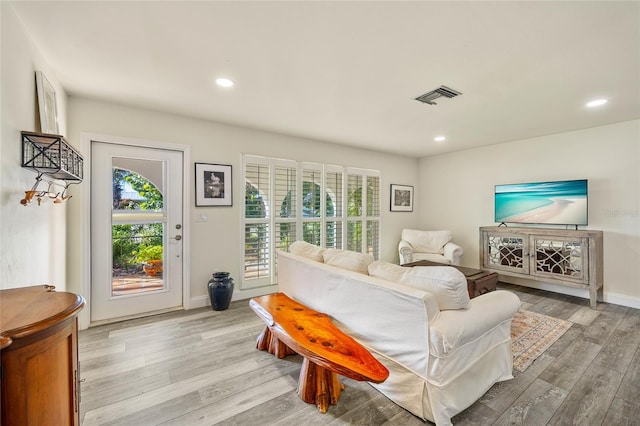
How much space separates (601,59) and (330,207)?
337cm

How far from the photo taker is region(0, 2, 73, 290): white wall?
1.47 meters

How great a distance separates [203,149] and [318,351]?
9.36 feet

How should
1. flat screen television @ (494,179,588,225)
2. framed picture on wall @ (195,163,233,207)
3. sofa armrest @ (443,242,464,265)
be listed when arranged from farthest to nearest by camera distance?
sofa armrest @ (443,242,464,265)
flat screen television @ (494,179,588,225)
framed picture on wall @ (195,163,233,207)

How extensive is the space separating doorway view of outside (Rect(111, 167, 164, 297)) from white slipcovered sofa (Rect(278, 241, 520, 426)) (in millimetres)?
2238

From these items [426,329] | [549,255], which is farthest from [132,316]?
[549,255]

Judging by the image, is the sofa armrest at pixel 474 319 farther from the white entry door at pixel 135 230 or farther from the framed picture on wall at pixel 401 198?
the framed picture on wall at pixel 401 198

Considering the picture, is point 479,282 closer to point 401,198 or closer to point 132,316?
point 401,198

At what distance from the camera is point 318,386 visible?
173 centimetres

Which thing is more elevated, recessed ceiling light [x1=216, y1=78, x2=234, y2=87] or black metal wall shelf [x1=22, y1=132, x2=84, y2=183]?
recessed ceiling light [x1=216, y1=78, x2=234, y2=87]

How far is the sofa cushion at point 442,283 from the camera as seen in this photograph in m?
1.63

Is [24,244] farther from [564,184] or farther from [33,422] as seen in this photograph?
[564,184]

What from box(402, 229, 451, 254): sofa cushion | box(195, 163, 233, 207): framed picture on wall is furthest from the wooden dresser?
box(402, 229, 451, 254): sofa cushion

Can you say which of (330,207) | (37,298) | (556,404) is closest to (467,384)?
(556,404)

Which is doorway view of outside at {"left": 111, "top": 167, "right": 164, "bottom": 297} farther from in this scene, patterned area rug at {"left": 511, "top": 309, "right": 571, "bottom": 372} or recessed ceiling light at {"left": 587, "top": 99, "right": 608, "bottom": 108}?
recessed ceiling light at {"left": 587, "top": 99, "right": 608, "bottom": 108}
